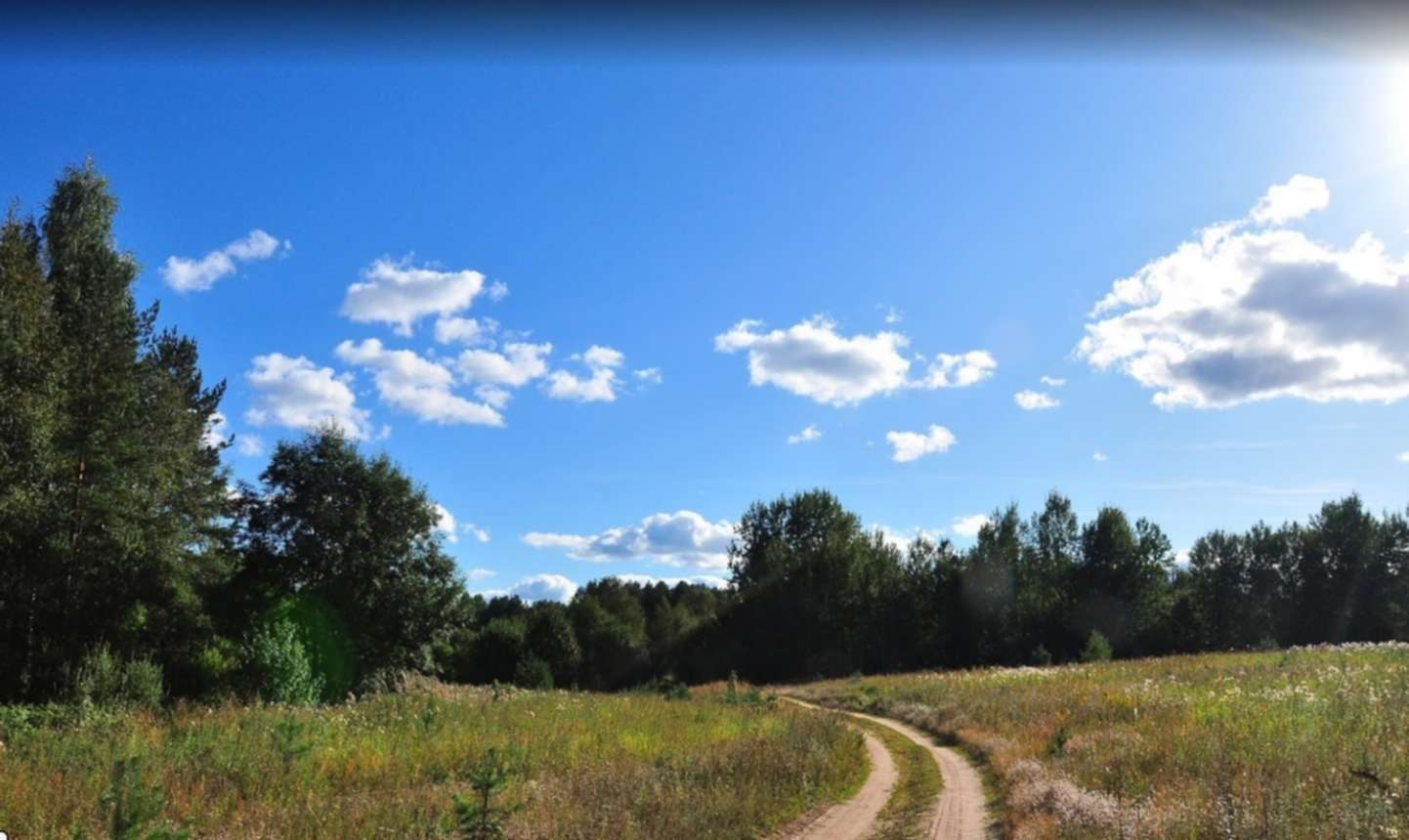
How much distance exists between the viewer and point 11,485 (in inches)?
861

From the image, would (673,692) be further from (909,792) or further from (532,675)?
(909,792)

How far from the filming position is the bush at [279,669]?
83.5ft

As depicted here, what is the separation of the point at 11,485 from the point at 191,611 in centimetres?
889

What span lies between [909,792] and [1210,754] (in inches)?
204

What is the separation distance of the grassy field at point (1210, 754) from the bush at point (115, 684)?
2074cm

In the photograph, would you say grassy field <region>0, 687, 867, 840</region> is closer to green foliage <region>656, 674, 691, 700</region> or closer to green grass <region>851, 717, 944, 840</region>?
green grass <region>851, 717, 944, 840</region>

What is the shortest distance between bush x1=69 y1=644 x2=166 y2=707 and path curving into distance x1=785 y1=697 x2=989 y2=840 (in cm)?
1766

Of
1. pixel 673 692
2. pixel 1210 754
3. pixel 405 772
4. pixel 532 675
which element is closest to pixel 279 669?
pixel 405 772

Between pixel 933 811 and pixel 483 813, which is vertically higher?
pixel 483 813

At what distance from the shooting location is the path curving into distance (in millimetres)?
11156

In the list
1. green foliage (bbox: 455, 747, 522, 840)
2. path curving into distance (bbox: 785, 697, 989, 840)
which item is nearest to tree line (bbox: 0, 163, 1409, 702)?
green foliage (bbox: 455, 747, 522, 840)

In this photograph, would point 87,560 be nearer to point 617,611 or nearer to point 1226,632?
point 617,611

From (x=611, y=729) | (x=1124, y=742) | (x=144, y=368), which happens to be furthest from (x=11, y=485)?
(x=1124, y=742)

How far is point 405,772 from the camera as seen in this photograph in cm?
1323
